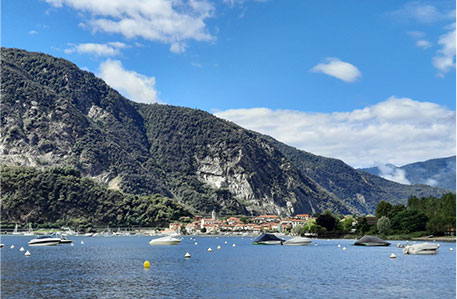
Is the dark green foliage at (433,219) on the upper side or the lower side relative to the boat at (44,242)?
upper

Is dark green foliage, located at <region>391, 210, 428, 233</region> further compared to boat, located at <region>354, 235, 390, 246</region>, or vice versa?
dark green foliage, located at <region>391, 210, 428, 233</region>

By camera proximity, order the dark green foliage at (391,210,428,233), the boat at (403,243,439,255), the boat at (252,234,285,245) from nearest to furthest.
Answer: the boat at (403,243,439,255), the dark green foliage at (391,210,428,233), the boat at (252,234,285,245)

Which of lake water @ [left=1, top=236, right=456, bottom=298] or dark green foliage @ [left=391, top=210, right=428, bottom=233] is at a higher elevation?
dark green foliage @ [left=391, top=210, right=428, bottom=233]

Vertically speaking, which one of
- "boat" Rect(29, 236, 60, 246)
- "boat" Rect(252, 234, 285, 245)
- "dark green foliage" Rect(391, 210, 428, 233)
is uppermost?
"dark green foliage" Rect(391, 210, 428, 233)

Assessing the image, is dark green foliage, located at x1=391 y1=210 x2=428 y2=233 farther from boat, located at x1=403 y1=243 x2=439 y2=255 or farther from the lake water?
the lake water

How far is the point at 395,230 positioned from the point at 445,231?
23172 millimetres

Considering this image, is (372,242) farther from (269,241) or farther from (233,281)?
(233,281)

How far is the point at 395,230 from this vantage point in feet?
655

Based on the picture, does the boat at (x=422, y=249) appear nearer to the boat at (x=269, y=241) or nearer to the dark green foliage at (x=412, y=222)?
the dark green foliage at (x=412, y=222)

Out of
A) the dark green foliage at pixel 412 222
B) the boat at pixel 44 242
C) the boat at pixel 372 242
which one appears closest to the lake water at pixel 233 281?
the boat at pixel 372 242

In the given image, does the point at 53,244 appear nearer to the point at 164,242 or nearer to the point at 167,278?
the point at 164,242

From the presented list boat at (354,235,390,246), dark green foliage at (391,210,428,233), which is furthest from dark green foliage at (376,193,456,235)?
boat at (354,235,390,246)

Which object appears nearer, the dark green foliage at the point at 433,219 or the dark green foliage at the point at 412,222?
the dark green foliage at the point at 433,219

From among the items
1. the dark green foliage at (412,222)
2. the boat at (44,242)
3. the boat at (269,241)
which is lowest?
the boat at (269,241)
